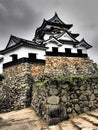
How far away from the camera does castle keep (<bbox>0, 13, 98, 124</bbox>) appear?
288 inches

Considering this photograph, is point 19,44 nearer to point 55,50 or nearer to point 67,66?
point 55,50

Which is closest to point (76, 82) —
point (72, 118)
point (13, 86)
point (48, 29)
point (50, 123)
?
point (72, 118)

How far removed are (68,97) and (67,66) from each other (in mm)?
11847

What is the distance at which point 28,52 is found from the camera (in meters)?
16.4

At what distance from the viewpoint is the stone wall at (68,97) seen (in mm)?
7027

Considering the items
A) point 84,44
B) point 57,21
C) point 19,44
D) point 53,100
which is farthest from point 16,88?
point 57,21

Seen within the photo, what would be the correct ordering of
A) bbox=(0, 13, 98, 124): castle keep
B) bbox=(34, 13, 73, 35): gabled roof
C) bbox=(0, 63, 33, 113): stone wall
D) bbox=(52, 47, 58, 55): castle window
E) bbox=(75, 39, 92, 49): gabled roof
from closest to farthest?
bbox=(0, 13, 98, 124): castle keep
bbox=(0, 63, 33, 113): stone wall
bbox=(52, 47, 58, 55): castle window
bbox=(75, 39, 92, 49): gabled roof
bbox=(34, 13, 73, 35): gabled roof

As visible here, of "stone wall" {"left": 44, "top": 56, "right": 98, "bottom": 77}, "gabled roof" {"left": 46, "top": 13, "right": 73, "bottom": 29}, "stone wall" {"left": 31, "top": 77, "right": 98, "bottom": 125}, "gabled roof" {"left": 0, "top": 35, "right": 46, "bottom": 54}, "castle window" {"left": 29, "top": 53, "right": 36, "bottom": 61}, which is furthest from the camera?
"gabled roof" {"left": 46, "top": 13, "right": 73, "bottom": 29}

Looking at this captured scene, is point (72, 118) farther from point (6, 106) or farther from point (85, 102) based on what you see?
point (6, 106)

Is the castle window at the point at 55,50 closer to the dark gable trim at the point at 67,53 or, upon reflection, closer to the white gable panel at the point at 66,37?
the dark gable trim at the point at 67,53

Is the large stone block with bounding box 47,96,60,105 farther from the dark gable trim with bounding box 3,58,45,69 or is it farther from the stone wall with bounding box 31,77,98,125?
the dark gable trim with bounding box 3,58,45,69

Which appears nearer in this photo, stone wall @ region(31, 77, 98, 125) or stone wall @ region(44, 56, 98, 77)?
stone wall @ region(31, 77, 98, 125)

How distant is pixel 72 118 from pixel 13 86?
31.8ft

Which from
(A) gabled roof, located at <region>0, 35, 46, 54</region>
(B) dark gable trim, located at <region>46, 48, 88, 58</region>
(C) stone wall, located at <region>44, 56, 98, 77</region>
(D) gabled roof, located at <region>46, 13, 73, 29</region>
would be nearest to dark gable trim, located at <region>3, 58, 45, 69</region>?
(C) stone wall, located at <region>44, 56, 98, 77</region>
